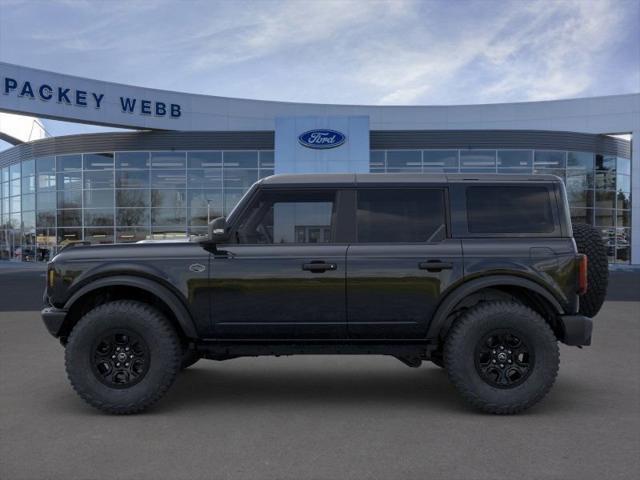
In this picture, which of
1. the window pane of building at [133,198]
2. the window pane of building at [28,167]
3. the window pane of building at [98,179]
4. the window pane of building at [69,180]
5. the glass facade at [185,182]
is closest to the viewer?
the glass facade at [185,182]

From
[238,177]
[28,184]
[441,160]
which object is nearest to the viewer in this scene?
[441,160]

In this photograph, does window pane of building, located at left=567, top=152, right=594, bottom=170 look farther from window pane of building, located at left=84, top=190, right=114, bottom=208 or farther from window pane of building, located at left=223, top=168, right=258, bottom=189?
window pane of building, located at left=84, top=190, right=114, bottom=208

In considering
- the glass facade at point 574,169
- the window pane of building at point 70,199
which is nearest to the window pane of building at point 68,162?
the window pane of building at point 70,199

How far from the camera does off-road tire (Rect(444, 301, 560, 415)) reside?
4.32 meters

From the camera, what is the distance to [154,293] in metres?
4.45

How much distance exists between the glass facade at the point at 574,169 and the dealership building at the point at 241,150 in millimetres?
56

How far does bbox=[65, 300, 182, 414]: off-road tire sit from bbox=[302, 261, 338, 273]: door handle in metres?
1.25

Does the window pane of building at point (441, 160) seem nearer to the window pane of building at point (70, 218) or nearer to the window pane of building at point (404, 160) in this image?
the window pane of building at point (404, 160)

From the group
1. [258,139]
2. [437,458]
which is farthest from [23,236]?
[437,458]

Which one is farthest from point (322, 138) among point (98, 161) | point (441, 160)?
point (98, 161)

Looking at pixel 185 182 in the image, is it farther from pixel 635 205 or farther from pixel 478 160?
pixel 635 205

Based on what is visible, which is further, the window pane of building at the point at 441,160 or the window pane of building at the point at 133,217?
the window pane of building at the point at 133,217

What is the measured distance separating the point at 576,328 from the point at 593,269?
2.22ft

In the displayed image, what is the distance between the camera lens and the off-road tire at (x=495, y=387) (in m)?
4.32
